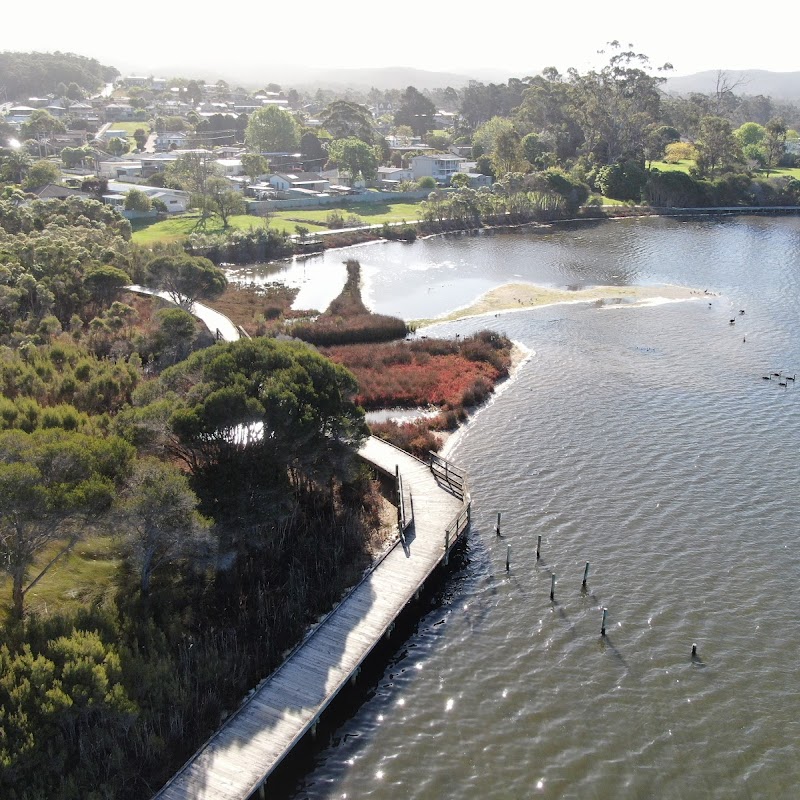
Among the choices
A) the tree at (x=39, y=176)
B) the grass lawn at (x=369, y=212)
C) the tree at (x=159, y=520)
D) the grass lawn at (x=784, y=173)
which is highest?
the grass lawn at (x=784, y=173)

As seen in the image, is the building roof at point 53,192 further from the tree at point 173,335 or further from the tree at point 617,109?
the tree at point 617,109

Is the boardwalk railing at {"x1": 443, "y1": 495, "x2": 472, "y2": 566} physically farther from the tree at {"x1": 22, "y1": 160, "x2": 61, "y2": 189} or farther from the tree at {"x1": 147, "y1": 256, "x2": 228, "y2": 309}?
the tree at {"x1": 22, "y1": 160, "x2": 61, "y2": 189}

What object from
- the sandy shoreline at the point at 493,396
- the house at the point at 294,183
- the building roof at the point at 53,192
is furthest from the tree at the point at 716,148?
the building roof at the point at 53,192

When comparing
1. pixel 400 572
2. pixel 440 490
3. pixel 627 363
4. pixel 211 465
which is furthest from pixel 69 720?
pixel 627 363

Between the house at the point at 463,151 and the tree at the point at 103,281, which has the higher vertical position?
the house at the point at 463,151

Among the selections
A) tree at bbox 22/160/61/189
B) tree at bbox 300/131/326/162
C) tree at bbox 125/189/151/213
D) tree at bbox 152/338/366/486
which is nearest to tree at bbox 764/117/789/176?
tree at bbox 300/131/326/162

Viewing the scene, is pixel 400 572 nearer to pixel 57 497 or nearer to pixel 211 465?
pixel 211 465
